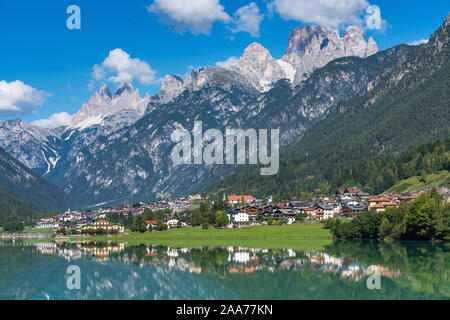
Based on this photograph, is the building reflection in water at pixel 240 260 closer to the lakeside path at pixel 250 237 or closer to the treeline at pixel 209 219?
the lakeside path at pixel 250 237

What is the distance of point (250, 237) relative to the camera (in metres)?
151

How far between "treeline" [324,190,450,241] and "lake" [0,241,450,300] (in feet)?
18.3

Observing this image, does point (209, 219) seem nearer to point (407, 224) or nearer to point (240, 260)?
point (407, 224)

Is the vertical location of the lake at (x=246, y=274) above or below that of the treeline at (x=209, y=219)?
below

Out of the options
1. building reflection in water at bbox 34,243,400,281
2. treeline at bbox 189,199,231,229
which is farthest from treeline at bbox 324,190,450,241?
treeline at bbox 189,199,231,229

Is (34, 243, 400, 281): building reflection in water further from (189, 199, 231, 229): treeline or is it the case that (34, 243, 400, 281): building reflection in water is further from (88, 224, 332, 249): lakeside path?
(189, 199, 231, 229): treeline

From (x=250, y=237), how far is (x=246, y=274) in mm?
69950

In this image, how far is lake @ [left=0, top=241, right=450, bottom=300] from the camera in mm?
66188

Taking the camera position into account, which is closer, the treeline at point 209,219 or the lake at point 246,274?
the lake at point 246,274

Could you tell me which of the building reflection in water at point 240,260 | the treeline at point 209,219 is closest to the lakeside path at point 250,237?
the treeline at point 209,219

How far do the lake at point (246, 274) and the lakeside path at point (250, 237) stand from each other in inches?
537

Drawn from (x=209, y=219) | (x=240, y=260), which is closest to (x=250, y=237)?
(x=209, y=219)

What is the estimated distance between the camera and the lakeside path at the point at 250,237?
131 meters
